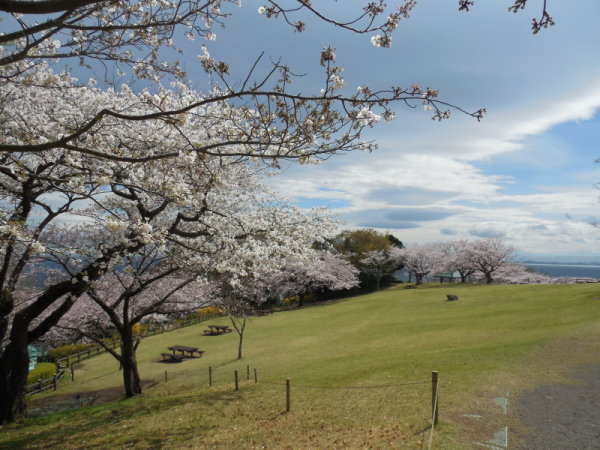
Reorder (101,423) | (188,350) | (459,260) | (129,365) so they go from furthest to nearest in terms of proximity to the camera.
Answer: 1. (459,260)
2. (188,350)
3. (129,365)
4. (101,423)

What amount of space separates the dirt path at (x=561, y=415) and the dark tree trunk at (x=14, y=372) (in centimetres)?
1319

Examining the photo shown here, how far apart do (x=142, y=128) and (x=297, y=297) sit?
4790 centimetres

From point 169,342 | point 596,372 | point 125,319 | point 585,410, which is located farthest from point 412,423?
point 169,342

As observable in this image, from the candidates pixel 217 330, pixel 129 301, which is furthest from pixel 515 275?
pixel 129 301

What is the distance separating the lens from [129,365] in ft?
52.0

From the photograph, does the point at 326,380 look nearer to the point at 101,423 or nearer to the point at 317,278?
the point at 101,423

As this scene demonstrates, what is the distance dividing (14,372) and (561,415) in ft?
49.5

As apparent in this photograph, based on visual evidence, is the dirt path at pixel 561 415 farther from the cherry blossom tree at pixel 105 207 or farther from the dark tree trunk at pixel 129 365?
the dark tree trunk at pixel 129 365

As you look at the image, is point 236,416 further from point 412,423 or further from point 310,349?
point 310,349

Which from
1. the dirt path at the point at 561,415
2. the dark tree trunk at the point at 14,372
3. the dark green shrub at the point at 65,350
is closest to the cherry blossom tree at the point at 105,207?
the dark tree trunk at the point at 14,372

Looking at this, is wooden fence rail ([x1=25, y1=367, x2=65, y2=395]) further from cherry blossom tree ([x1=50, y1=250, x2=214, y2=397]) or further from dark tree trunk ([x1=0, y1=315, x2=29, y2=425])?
dark tree trunk ([x1=0, y1=315, x2=29, y2=425])

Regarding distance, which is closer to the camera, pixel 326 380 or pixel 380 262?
pixel 326 380

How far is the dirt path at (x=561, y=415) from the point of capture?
7.75m

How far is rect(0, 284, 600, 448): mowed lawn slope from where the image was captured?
31.1 ft
